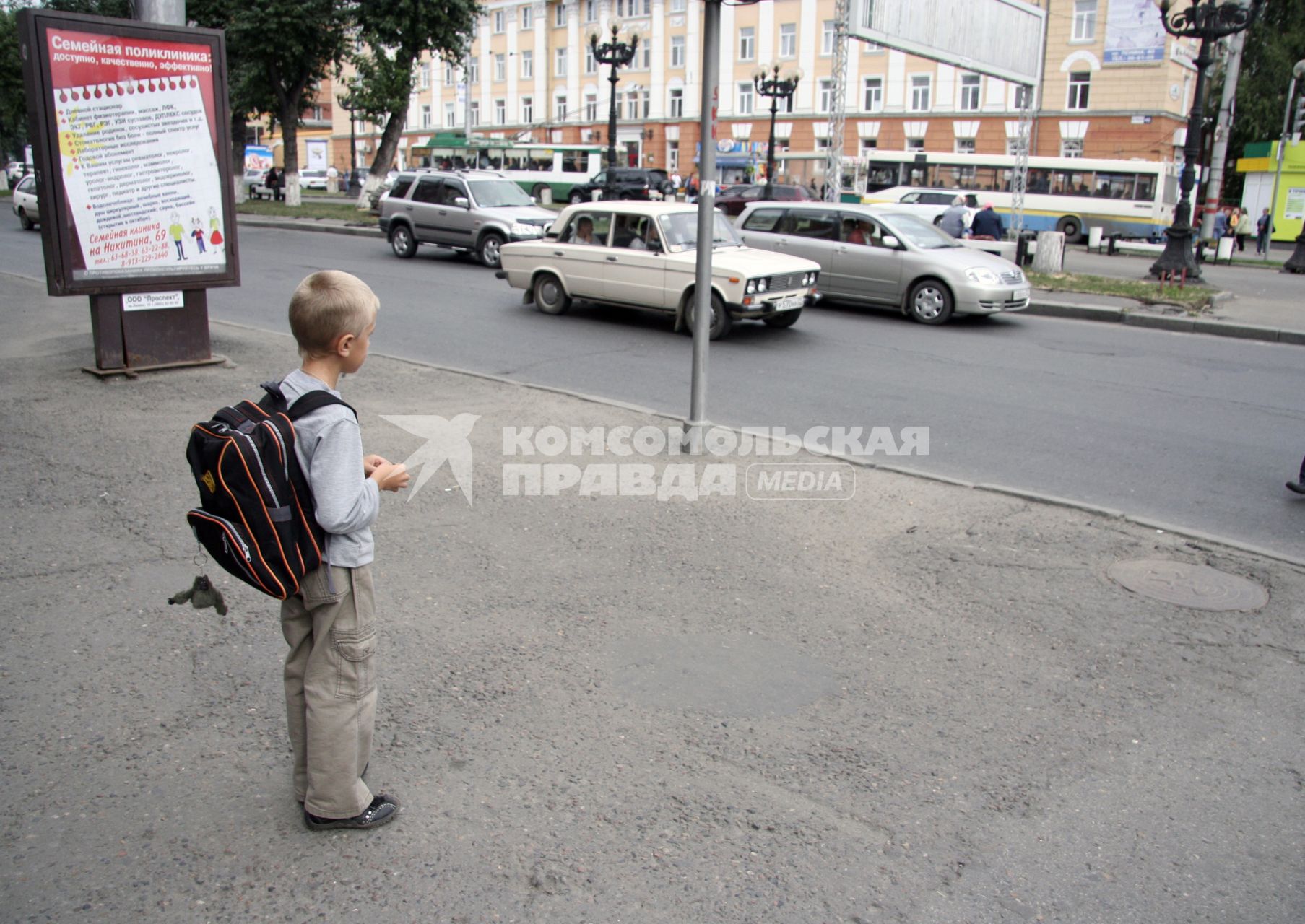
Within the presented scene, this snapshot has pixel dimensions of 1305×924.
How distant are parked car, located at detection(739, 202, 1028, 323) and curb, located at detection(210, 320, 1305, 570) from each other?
24.0 feet

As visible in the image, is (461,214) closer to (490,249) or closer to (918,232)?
(490,249)

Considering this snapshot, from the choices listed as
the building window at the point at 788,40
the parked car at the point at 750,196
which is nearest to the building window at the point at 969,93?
the building window at the point at 788,40

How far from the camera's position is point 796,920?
9.35 ft

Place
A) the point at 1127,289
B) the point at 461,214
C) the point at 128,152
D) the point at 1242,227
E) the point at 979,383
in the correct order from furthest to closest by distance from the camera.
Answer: the point at 1242,227 < the point at 461,214 < the point at 1127,289 < the point at 979,383 < the point at 128,152

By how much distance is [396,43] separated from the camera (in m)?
32.4

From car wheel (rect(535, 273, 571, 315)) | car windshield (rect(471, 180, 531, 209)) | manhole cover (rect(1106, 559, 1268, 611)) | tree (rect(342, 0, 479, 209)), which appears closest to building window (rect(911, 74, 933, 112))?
tree (rect(342, 0, 479, 209))

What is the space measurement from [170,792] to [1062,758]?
3.14 metres

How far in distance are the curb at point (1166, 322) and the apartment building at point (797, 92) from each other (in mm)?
22687

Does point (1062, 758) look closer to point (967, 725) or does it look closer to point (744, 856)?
point (967, 725)

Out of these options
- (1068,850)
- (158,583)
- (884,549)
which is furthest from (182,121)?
(1068,850)

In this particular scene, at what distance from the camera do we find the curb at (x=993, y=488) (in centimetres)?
607

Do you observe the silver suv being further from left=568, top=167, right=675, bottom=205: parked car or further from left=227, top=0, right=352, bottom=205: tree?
left=568, top=167, right=675, bottom=205: parked car

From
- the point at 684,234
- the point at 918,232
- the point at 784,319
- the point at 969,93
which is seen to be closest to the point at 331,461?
the point at 684,234

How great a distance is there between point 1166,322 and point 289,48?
2858 centimetres
